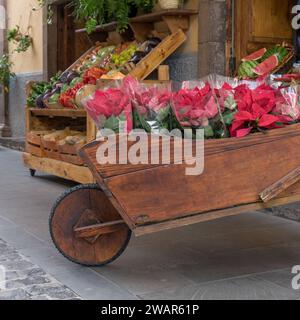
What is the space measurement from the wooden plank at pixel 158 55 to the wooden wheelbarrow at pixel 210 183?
3567mm

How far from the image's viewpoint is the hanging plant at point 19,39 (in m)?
12.4

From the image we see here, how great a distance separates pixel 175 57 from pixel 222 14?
956mm

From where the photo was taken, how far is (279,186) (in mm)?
3689

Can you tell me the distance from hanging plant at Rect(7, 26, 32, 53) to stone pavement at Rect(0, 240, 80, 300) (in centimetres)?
852

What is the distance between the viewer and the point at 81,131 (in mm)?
8227

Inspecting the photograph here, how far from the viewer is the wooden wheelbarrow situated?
3625 millimetres

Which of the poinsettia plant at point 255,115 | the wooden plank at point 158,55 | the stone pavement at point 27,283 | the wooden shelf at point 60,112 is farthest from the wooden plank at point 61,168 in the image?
the poinsettia plant at point 255,115

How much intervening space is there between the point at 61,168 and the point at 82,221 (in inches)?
134

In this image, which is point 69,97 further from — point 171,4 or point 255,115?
point 255,115

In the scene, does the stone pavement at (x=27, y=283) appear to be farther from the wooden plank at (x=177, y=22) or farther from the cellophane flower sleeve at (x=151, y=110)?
the wooden plank at (x=177, y=22)

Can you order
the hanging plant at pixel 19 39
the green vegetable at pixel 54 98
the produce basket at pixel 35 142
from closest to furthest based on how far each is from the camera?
the green vegetable at pixel 54 98, the produce basket at pixel 35 142, the hanging plant at pixel 19 39

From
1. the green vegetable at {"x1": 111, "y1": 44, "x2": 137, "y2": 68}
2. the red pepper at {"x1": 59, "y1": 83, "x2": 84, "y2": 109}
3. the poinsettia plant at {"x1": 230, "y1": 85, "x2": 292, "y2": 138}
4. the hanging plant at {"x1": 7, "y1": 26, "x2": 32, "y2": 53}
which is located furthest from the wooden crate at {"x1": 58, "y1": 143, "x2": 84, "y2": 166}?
the hanging plant at {"x1": 7, "y1": 26, "x2": 32, "y2": 53}
